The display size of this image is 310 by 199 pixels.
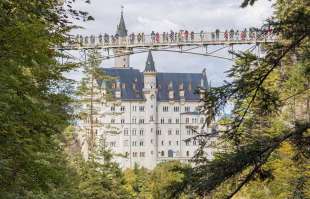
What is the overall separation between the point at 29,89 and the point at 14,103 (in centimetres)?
128

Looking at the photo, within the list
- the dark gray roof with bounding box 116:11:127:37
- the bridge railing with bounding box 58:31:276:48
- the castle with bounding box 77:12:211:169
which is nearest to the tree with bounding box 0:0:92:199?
the bridge railing with bounding box 58:31:276:48

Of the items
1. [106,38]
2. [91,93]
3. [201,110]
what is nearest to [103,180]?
[91,93]

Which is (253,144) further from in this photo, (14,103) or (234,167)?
(14,103)

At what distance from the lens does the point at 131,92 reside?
131000 mm

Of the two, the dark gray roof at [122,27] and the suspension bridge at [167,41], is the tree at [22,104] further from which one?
the dark gray roof at [122,27]

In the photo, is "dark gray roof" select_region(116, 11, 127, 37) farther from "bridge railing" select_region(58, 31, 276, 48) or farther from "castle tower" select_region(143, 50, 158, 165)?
"bridge railing" select_region(58, 31, 276, 48)

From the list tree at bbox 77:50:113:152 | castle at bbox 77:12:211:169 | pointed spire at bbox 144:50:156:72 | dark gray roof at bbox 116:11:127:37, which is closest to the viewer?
tree at bbox 77:50:113:152

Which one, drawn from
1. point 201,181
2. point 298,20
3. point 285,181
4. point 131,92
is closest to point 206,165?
point 201,181

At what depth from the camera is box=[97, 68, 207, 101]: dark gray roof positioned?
431ft

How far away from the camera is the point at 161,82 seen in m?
136

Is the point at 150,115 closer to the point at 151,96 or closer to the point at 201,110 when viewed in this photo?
the point at 151,96

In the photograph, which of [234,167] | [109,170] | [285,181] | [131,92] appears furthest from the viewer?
[131,92]

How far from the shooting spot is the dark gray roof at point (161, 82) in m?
132

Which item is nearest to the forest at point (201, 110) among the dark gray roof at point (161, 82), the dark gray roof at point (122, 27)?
the dark gray roof at point (161, 82)
